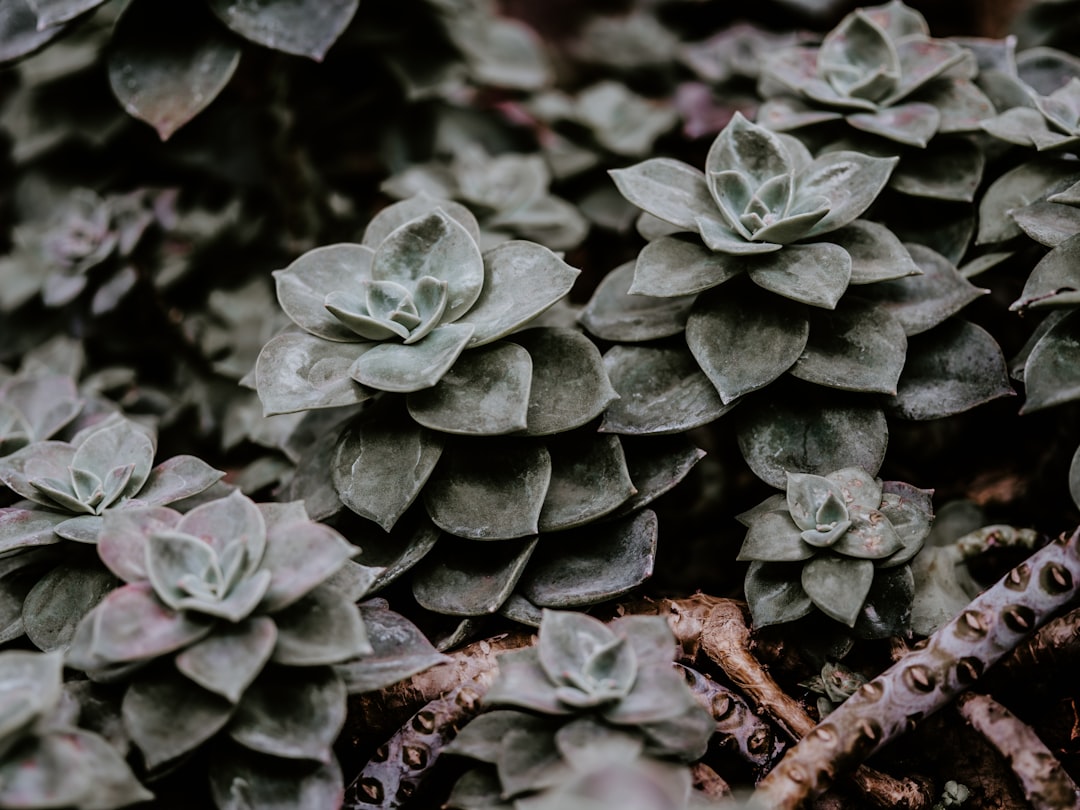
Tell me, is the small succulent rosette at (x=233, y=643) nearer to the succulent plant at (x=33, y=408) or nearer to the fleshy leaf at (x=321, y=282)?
the fleshy leaf at (x=321, y=282)

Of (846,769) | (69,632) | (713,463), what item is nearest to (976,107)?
(713,463)

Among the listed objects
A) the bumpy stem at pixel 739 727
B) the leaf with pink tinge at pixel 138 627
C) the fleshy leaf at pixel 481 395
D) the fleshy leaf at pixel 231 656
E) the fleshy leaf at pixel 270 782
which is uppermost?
the fleshy leaf at pixel 481 395

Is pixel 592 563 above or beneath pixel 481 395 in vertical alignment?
beneath

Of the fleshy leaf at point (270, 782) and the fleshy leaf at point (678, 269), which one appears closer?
the fleshy leaf at point (270, 782)

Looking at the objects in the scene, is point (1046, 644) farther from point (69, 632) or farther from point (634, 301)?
point (69, 632)

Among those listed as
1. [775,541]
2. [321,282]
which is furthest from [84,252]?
[775,541]

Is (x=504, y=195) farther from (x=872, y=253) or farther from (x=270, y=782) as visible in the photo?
(x=270, y=782)

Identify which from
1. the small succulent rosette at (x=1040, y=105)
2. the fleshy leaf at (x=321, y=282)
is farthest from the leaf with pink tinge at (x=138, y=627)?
the small succulent rosette at (x=1040, y=105)
